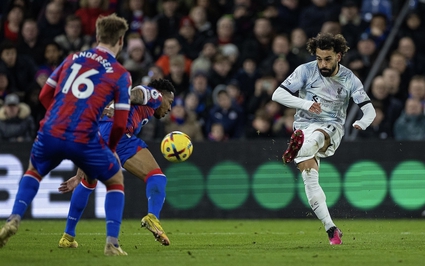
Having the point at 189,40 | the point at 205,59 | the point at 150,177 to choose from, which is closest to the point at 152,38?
the point at 189,40

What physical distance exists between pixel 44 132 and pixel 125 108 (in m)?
0.80

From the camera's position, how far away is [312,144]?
10391 millimetres

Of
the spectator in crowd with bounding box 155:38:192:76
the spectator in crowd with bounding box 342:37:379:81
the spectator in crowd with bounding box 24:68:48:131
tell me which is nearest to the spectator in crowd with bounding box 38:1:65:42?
the spectator in crowd with bounding box 24:68:48:131

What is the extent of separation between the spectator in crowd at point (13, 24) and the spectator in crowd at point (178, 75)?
3528 mm

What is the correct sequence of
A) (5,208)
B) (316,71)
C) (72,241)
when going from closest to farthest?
(72,241)
(316,71)
(5,208)

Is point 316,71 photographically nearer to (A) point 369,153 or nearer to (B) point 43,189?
(A) point 369,153

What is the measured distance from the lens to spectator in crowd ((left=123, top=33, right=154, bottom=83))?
16703 millimetres

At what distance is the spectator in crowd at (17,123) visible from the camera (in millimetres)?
15578

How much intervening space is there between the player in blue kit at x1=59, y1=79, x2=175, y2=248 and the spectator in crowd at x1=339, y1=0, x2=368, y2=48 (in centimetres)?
778

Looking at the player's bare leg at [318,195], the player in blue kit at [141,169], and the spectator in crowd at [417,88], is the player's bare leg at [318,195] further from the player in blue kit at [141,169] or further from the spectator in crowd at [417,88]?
the spectator in crowd at [417,88]

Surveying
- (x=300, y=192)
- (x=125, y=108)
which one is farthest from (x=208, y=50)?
(x=125, y=108)

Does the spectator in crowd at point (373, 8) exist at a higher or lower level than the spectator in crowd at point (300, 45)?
higher

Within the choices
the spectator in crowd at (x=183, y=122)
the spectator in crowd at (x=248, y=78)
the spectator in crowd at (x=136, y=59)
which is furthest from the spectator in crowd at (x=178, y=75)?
the spectator in crowd at (x=248, y=78)

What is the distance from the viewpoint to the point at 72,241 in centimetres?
966
